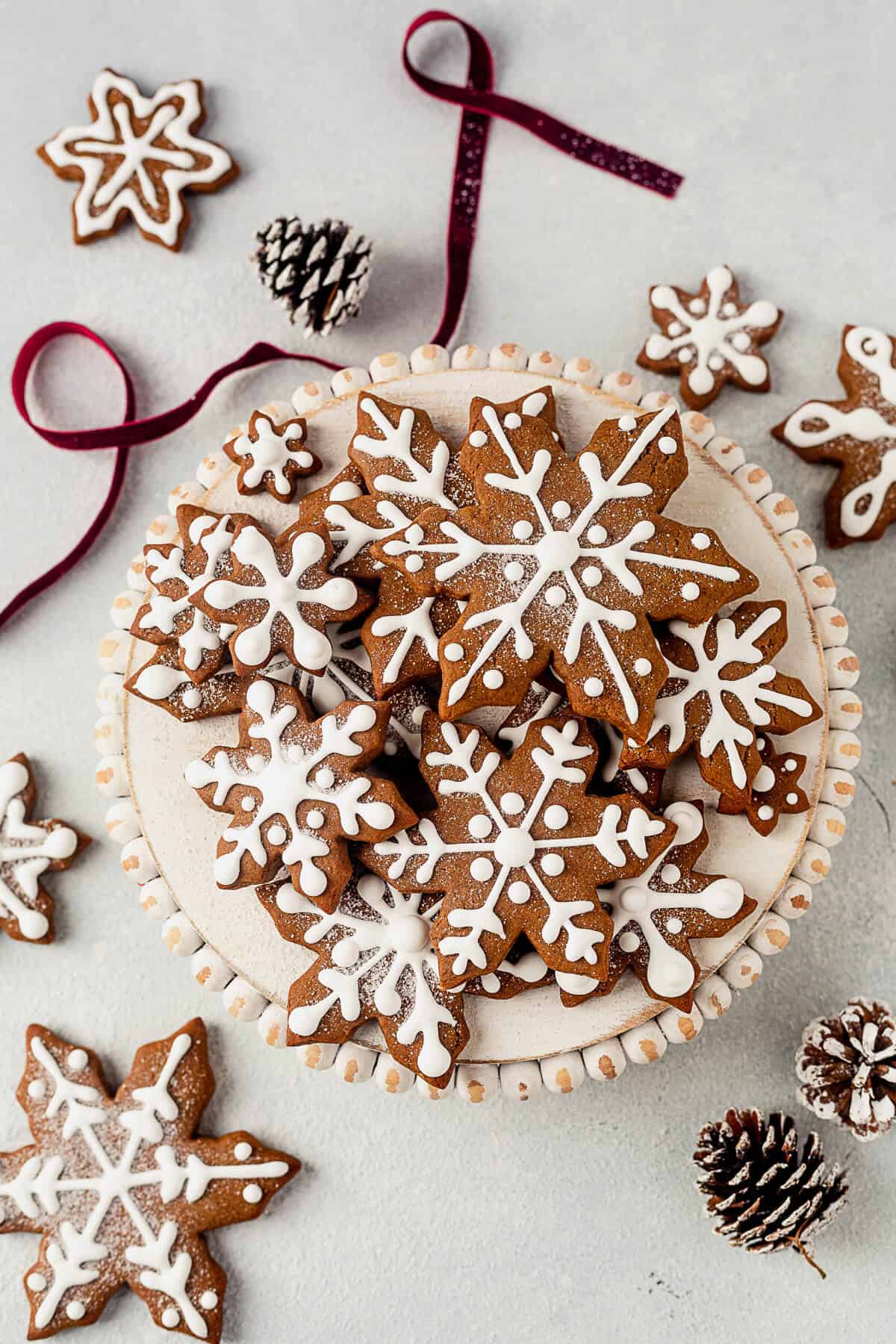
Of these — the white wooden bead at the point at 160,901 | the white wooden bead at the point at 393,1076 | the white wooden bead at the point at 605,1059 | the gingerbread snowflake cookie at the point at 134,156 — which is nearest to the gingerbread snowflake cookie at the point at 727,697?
the white wooden bead at the point at 605,1059

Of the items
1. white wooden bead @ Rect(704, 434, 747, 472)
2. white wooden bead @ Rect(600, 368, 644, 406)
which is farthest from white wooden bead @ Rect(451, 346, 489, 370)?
white wooden bead @ Rect(704, 434, 747, 472)

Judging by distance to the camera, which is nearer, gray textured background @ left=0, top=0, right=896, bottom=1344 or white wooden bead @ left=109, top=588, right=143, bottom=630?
white wooden bead @ left=109, top=588, right=143, bottom=630

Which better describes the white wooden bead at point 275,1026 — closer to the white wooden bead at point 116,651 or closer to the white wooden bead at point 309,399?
the white wooden bead at point 116,651

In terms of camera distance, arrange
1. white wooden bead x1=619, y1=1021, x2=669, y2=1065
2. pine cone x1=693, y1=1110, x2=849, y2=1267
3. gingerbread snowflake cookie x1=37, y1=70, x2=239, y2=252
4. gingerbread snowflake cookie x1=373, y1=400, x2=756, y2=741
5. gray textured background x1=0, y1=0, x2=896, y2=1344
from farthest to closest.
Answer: gingerbread snowflake cookie x1=37, y1=70, x2=239, y2=252 < gray textured background x1=0, y1=0, x2=896, y2=1344 < pine cone x1=693, y1=1110, x2=849, y2=1267 < white wooden bead x1=619, y1=1021, x2=669, y2=1065 < gingerbread snowflake cookie x1=373, y1=400, x2=756, y2=741

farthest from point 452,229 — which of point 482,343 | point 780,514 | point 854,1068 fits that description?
point 854,1068

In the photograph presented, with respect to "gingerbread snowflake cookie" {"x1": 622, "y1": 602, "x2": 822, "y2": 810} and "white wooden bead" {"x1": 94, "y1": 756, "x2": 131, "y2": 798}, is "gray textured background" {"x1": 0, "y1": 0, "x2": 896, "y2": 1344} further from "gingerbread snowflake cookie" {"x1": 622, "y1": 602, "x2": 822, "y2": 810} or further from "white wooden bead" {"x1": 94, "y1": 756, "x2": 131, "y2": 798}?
"gingerbread snowflake cookie" {"x1": 622, "y1": 602, "x2": 822, "y2": 810}
